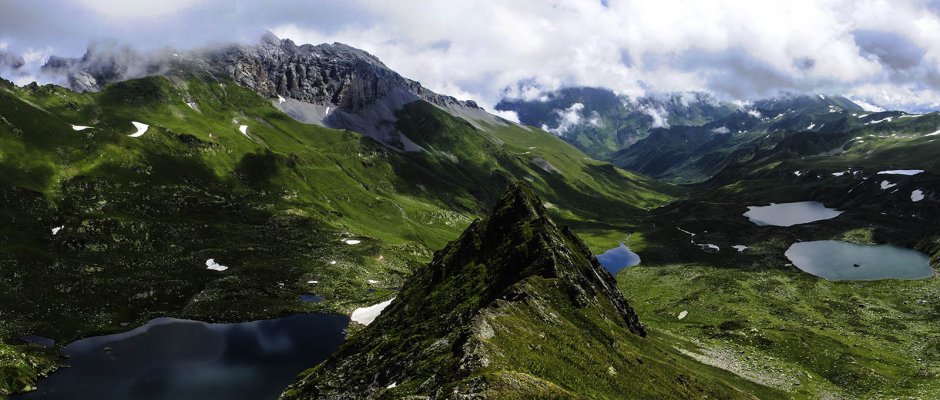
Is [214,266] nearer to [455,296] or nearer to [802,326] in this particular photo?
[455,296]

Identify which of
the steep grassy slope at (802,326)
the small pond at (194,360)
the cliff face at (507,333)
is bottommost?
the steep grassy slope at (802,326)

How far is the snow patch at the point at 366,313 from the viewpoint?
117m

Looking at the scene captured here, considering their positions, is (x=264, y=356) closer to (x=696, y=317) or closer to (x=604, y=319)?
(x=604, y=319)

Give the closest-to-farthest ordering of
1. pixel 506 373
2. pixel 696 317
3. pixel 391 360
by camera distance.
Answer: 1. pixel 506 373
2. pixel 391 360
3. pixel 696 317

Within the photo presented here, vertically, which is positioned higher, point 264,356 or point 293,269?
point 293,269

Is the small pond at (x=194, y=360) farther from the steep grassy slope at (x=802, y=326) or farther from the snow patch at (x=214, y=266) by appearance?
the steep grassy slope at (x=802, y=326)

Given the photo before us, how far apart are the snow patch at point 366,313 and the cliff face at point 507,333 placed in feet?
92.1

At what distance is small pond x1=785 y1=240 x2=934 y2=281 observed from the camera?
160875 mm

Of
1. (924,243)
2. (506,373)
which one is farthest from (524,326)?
(924,243)

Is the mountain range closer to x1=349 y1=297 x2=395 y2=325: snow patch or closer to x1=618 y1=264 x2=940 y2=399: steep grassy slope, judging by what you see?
x1=618 y1=264 x2=940 y2=399: steep grassy slope

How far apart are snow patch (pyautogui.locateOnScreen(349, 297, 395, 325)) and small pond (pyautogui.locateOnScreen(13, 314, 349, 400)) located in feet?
10.6

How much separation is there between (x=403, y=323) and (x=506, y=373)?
40159mm

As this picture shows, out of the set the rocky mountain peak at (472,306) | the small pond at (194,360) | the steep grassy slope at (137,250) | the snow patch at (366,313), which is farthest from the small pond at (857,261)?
the small pond at (194,360)

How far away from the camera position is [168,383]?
88500 mm
